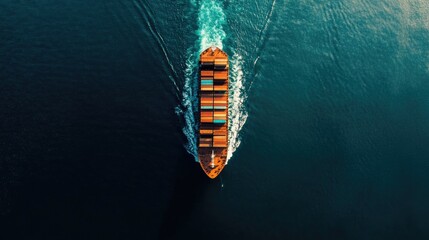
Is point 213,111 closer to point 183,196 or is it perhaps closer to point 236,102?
point 236,102

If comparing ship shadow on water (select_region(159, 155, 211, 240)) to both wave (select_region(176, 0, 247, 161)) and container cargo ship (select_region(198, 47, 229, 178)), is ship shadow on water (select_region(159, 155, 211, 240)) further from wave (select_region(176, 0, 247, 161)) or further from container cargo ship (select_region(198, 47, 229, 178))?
container cargo ship (select_region(198, 47, 229, 178))

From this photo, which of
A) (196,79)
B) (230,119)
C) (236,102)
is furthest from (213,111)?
(196,79)

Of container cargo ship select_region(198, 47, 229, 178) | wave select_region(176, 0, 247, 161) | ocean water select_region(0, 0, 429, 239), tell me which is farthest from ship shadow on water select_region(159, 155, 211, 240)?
container cargo ship select_region(198, 47, 229, 178)

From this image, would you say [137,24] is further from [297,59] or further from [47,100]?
[297,59]

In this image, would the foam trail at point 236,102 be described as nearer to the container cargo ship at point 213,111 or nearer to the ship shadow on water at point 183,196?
the container cargo ship at point 213,111

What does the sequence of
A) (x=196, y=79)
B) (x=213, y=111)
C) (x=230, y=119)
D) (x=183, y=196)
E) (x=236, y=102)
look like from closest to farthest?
(x=183, y=196)
(x=213, y=111)
(x=230, y=119)
(x=236, y=102)
(x=196, y=79)

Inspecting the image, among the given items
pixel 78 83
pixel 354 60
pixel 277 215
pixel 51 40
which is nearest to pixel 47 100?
pixel 78 83

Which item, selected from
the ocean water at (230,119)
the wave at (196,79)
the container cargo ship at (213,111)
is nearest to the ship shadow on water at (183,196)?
the ocean water at (230,119)
